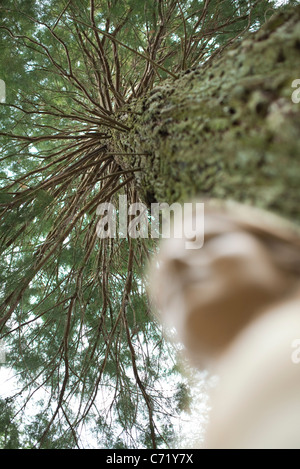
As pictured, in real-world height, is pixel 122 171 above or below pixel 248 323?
above

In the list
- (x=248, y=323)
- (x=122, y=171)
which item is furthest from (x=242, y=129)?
(x=122, y=171)

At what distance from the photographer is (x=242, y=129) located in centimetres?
58

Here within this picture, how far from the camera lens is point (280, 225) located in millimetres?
→ 454

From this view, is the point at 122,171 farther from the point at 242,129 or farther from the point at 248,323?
the point at 248,323

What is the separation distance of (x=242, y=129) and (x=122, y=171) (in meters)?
0.78

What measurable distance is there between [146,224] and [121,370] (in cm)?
92

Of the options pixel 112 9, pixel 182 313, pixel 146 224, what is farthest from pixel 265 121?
pixel 112 9

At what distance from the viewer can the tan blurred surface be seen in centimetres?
41

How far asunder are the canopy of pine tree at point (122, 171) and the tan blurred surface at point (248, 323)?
72 mm

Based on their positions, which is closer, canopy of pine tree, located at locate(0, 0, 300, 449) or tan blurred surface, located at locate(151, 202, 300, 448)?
tan blurred surface, located at locate(151, 202, 300, 448)

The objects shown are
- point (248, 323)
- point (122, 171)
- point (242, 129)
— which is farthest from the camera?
point (122, 171)

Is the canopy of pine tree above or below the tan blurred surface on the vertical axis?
above

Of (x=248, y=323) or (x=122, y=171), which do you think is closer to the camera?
(x=248, y=323)
